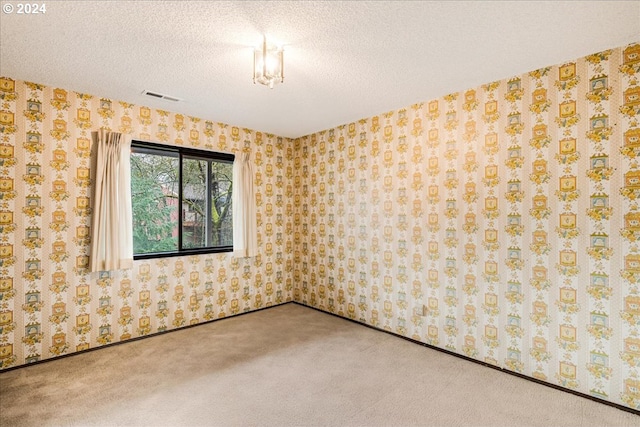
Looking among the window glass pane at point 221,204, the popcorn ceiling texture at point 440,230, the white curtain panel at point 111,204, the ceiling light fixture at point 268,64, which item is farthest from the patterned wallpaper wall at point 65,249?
the ceiling light fixture at point 268,64

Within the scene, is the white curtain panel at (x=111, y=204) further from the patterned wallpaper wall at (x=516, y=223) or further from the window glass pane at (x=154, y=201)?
the patterned wallpaper wall at (x=516, y=223)

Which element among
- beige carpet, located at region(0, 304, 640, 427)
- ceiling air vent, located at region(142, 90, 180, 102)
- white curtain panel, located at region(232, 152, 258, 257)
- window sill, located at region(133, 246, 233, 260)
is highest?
ceiling air vent, located at region(142, 90, 180, 102)

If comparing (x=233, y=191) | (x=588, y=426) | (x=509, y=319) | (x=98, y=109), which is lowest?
(x=588, y=426)

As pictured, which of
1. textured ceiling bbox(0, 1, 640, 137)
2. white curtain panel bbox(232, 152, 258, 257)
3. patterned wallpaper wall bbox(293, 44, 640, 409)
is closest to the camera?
textured ceiling bbox(0, 1, 640, 137)

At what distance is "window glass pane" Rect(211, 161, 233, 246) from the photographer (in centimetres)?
427

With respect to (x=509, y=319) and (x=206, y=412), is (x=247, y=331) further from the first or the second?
(x=509, y=319)

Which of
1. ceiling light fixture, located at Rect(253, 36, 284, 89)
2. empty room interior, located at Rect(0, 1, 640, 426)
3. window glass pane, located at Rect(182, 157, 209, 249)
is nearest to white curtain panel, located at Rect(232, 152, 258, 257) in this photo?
empty room interior, located at Rect(0, 1, 640, 426)

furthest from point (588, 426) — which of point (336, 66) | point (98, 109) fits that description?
Answer: point (98, 109)

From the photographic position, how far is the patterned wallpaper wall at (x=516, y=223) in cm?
230

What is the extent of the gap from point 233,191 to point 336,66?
7.51ft

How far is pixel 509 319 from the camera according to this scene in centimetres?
278

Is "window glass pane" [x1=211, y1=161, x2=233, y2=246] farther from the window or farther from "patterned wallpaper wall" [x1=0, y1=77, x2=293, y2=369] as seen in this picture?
"patterned wallpaper wall" [x1=0, y1=77, x2=293, y2=369]

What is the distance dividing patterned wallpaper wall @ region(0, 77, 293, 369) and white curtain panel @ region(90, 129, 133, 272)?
135 millimetres

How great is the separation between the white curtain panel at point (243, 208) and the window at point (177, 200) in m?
0.14
